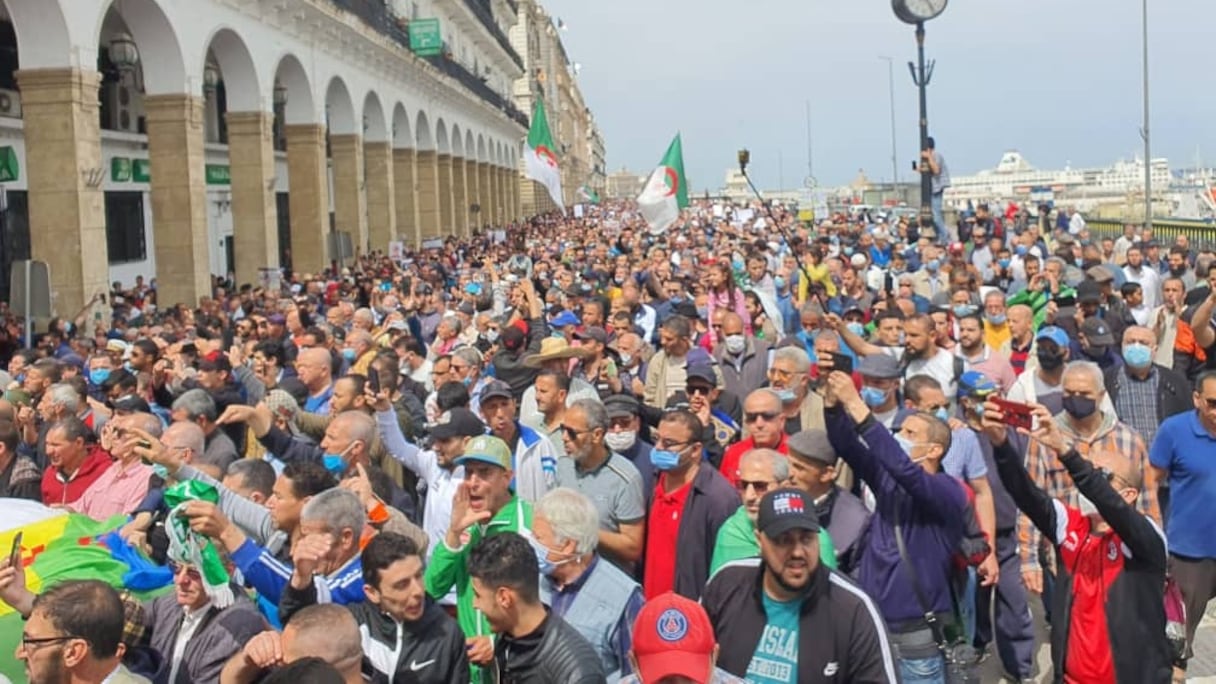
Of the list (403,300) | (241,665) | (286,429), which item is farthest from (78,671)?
(403,300)

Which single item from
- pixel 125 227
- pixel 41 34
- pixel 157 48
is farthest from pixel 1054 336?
pixel 125 227

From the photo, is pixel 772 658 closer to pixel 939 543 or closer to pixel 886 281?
pixel 939 543

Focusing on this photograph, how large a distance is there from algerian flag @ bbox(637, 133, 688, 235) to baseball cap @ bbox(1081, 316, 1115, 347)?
1143 centimetres

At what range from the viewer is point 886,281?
15539 millimetres

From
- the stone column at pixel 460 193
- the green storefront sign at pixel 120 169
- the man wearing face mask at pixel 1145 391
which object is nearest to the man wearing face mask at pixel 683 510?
the man wearing face mask at pixel 1145 391

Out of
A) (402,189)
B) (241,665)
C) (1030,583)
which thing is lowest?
(1030,583)

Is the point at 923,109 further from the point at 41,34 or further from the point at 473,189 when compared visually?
the point at 473,189

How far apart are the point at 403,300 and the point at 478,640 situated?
495 inches

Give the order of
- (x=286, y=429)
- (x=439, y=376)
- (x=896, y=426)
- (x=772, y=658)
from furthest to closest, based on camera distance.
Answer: (x=439, y=376)
(x=286, y=429)
(x=896, y=426)
(x=772, y=658)

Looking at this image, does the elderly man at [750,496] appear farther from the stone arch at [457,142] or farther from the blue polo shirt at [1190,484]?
the stone arch at [457,142]

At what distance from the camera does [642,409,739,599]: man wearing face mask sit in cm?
508

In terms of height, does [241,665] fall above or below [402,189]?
below

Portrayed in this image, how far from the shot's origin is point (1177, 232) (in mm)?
25391

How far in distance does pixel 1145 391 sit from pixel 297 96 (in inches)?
885
